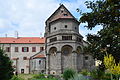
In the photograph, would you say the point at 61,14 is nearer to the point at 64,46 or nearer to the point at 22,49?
the point at 64,46

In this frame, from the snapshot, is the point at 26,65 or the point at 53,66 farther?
the point at 26,65

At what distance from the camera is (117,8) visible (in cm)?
1577

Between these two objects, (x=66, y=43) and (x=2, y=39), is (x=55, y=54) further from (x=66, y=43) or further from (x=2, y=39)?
(x=2, y=39)

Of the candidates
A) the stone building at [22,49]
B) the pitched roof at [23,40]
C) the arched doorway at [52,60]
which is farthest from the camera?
the pitched roof at [23,40]

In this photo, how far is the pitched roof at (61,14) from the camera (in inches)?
2599

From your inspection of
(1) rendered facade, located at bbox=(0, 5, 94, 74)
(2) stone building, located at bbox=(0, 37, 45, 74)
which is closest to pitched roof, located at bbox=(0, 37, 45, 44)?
(2) stone building, located at bbox=(0, 37, 45, 74)

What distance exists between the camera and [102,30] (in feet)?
Result: 69.5

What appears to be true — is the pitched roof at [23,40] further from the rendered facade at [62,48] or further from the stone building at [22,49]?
the rendered facade at [62,48]

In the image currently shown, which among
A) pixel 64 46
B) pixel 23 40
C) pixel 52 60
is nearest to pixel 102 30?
pixel 64 46

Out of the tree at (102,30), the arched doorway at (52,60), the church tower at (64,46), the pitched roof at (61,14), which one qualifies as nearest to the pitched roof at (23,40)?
the pitched roof at (61,14)

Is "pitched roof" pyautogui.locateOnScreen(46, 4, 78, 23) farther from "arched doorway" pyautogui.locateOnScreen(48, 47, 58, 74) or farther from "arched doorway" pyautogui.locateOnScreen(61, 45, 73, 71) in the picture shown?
"arched doorway" pyautogui.locateOnScreen(48, 47, 58, 74)

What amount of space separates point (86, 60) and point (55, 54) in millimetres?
11769

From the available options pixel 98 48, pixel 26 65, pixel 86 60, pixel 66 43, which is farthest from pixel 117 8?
pixel 26 65

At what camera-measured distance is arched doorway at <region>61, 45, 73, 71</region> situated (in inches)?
2431
